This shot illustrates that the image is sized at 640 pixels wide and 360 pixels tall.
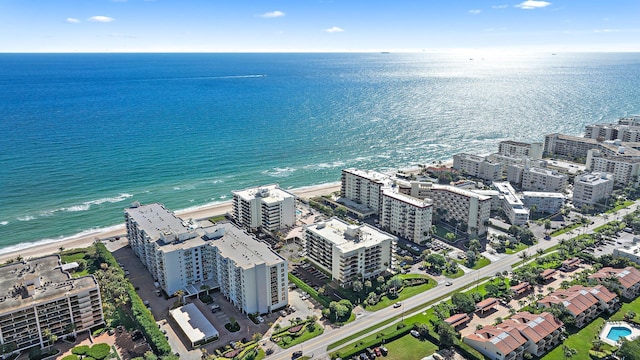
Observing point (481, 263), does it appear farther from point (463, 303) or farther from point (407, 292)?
point (463, 303)

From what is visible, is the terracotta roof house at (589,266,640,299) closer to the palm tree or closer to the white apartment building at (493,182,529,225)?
the palm tree

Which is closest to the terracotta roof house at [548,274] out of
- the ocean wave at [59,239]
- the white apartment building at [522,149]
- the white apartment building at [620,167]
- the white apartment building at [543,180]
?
the white apartment building at [543,180]

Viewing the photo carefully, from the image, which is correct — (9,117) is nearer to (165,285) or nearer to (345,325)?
(165,285)

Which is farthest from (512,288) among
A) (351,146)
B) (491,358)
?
(351,146)

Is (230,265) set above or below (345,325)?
above

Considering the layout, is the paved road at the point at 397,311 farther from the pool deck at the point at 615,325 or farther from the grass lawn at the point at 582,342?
the pool deck at the point at 615,325

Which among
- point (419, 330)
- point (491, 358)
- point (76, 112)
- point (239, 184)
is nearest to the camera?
point (491, 358)
